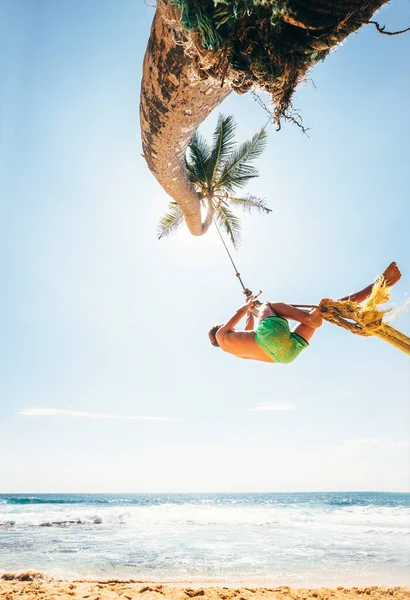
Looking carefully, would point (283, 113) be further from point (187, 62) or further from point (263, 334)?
point (263, 334)

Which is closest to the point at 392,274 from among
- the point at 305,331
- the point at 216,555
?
the point at 305,331

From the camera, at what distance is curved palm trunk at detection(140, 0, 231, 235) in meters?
2.85

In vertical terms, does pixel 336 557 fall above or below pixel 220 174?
below

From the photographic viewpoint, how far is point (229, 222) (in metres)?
11.6

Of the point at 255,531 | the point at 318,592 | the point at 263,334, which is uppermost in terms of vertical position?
the point at 263,334

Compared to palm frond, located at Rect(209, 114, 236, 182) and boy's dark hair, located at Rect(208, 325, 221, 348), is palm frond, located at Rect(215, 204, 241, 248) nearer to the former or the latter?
palm frond, located at Rect(209, 114, 236, 182)

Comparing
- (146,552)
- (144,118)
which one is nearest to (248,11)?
(144,118)

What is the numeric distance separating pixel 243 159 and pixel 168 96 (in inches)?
303

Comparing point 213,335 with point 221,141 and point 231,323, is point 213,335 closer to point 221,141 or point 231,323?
point 231,323

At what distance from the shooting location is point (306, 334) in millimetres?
3709

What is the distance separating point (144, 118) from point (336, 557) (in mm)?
9258

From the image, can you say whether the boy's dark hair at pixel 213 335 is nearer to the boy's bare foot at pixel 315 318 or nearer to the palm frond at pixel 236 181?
the boy's bare foot at pixel 315 318

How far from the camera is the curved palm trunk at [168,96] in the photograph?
9.34 ft

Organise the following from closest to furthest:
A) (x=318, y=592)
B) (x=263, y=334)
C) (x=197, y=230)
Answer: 1. (x=263, y=334)
2. (x=318, y=592)
3. (x=197, y=230)
